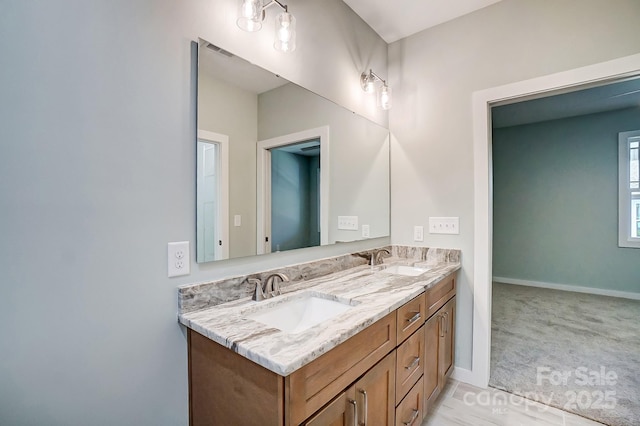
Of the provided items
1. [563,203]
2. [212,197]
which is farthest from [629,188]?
[212,197]

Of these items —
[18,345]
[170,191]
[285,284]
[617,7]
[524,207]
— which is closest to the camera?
[18,345]

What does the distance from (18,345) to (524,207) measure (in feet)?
18.8

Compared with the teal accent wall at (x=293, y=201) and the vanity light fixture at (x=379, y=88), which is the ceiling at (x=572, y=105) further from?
the teal accent wall at (x=293, y=201)

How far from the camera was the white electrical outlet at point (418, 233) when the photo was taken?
230 centimetres

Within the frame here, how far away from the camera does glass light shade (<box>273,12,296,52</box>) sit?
1.38 metres

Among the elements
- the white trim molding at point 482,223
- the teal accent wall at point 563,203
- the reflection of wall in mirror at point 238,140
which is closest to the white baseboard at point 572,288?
the teal accent wall at point 563,203

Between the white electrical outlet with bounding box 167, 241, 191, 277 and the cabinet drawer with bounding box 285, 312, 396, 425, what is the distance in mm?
588

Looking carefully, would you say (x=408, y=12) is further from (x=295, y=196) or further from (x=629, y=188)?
(x=629, y=188)

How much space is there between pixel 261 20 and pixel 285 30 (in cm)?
14

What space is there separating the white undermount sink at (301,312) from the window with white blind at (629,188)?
15.8 ft

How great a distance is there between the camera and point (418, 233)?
7.60ft

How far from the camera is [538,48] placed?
186 cm

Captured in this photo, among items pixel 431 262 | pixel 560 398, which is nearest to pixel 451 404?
pixel 560 398

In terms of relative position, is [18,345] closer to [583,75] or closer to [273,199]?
[273,199]
